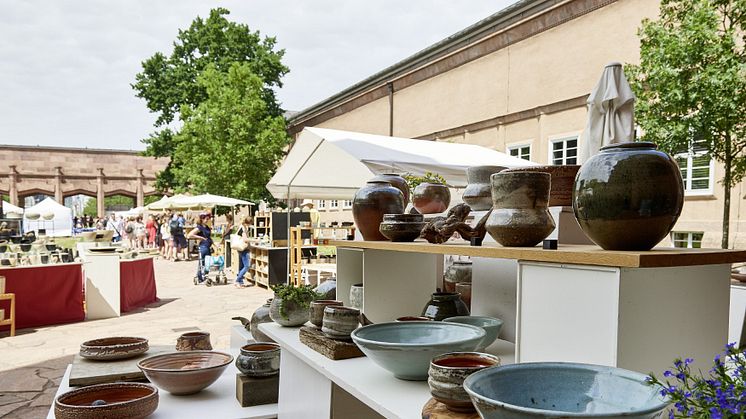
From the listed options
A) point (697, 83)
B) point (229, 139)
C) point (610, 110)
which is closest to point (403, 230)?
point (610, 110)

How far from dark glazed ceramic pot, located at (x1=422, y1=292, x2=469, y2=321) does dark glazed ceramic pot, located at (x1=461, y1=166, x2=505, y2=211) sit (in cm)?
41

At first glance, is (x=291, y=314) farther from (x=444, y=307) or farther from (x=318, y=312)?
(x=444, y=307)

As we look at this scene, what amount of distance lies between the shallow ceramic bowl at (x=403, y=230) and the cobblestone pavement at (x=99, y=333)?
3797 millimetres

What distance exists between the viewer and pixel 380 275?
8.57ft

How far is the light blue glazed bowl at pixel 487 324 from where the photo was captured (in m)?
1.98

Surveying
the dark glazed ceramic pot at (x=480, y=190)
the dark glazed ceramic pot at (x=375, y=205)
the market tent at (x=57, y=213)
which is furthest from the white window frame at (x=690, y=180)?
the market tent at (x=57, y=213)

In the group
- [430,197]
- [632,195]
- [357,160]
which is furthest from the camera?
[357,160]

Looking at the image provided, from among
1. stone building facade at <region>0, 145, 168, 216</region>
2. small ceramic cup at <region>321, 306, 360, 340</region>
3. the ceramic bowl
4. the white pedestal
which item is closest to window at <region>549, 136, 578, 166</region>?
the white pedestal

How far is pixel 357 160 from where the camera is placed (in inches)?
263

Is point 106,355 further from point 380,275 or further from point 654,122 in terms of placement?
point 654,122

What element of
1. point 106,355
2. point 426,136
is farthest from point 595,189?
point 426,136

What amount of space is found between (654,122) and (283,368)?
25.2ft

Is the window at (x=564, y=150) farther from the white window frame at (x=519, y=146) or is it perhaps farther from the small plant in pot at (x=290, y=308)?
the small plant in pot at (x=290, y=308)

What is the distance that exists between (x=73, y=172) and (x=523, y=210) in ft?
131
